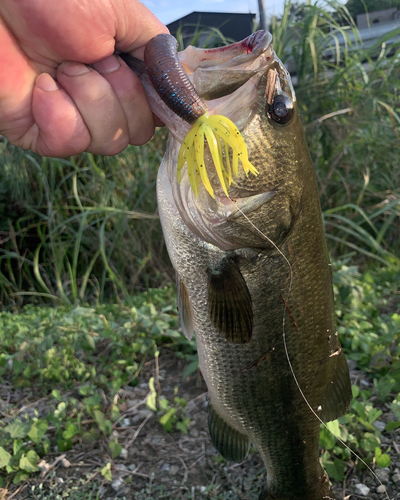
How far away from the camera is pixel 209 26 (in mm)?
4016

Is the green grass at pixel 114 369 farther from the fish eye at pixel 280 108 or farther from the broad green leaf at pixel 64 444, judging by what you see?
the fish eye at pixel 280 108

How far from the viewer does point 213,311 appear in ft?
4.68

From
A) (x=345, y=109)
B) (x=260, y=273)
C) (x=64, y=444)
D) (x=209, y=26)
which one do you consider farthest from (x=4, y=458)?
(x=209, y=26)

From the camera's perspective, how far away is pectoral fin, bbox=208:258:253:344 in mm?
1365

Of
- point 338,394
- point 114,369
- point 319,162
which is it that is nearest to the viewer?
point 338,394

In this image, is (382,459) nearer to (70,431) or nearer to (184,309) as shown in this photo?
(184,309)

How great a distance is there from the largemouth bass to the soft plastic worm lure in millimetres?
54

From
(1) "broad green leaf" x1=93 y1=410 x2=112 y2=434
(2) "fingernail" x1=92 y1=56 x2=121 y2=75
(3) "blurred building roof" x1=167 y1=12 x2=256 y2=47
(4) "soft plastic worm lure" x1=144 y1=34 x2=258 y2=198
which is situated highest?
(2) "fingernail" x1=92 y1=56 x2=121 y2=75

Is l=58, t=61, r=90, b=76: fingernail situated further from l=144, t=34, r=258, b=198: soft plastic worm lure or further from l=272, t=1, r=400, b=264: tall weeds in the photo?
l=272, t=1, r=400, b=264: tall weeds

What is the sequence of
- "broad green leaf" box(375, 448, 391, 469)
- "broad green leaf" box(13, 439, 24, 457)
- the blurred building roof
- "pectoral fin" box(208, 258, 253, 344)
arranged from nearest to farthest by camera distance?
"pectoral fin" box(208, 258, 253, 344), "broad green leaf" box(375, 448, 391, 469), "broad green leaf" box(13, 439, 24, 457), the blurred building roof

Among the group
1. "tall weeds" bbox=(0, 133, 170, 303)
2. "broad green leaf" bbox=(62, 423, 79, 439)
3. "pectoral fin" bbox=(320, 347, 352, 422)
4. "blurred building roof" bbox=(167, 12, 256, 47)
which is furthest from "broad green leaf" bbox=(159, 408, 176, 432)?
"blurred building roof" bbox=(167, 12, 256, 47)

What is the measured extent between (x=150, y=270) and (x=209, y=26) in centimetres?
244

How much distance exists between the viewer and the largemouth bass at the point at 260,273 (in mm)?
1264

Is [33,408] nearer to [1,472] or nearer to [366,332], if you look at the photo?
[1,472]
